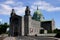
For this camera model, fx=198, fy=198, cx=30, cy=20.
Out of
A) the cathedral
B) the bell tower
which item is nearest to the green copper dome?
the cathedral

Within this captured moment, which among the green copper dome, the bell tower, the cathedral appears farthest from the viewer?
the green copper dome

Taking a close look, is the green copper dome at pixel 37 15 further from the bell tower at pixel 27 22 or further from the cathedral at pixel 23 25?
the bell tower at pixel 27 22

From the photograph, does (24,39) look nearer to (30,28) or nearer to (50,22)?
(30,28)

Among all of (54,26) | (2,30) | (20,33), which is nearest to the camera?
(20,33)

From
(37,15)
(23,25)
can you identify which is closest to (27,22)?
(23,25)

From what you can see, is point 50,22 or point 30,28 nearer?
point 30,28

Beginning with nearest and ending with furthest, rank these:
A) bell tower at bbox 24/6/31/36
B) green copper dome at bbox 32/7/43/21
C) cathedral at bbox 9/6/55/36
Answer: bell tower at bbox 24/6/31/36
cathedral at bbox 9/6/55/36
green copper dome at bbox 32/7/43/21

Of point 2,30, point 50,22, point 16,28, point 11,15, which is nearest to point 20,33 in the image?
point 16,28

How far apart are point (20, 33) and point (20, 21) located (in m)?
4.78

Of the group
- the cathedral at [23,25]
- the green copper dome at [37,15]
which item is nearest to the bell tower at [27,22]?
the cathedral at [23,25]

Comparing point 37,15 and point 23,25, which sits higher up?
point 37,15

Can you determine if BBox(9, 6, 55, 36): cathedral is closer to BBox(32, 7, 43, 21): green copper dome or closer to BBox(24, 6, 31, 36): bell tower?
BBox(24, 6, 31, 36): bell tower

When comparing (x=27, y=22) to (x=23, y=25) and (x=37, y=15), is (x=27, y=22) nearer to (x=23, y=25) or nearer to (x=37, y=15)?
(x=23, y=25)

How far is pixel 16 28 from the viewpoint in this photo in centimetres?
8094
